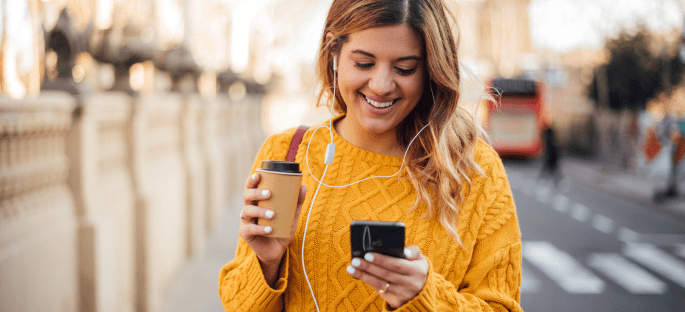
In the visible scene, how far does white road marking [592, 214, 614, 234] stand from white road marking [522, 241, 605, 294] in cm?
196

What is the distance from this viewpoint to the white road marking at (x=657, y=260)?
8.31 meters

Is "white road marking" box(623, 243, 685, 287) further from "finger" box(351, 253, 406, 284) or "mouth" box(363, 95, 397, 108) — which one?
"finger" box(351, 253, 406, 284)

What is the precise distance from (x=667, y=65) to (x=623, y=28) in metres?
3.78

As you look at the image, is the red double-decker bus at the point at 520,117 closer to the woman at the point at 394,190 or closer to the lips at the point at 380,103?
the woman at the point at 394,190

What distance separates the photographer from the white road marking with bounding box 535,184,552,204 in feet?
53.0

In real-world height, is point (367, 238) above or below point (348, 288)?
above

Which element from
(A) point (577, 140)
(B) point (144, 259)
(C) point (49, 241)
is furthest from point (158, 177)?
(A) point (577, 140)

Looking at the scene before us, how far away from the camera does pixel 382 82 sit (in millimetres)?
1907

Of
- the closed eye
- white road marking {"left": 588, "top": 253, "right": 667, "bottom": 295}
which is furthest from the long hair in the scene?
white road marking {"left": 588, "top": 253, "right": 667, "bottom": 295}

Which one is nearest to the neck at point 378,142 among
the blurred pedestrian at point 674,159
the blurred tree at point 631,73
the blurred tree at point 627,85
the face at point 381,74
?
the face at point 381,74

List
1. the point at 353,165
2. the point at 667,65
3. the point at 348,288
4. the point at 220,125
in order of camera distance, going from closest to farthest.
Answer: the point at 348,288
the point at 353,165
the point at 220,125
the point at 667,65

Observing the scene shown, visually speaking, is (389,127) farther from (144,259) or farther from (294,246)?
(144,259)

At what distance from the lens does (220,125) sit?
14.0 metres

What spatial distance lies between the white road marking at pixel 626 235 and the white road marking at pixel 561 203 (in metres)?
2.67
